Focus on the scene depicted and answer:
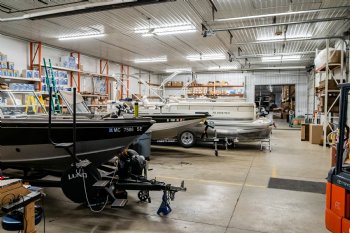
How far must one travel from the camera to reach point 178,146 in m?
9.64

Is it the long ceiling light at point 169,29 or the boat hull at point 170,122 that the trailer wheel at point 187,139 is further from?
the long ceiling light at point 169,29

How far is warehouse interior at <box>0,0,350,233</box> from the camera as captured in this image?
11.0 feet

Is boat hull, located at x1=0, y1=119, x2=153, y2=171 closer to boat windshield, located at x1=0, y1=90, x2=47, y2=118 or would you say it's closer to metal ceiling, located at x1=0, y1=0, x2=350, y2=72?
boat windshield, located at x1=0, y1=90, x2=47, y2=118

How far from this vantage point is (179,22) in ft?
27.6

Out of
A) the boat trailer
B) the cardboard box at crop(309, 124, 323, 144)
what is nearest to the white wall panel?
the boat trailer

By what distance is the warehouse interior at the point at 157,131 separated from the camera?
3.35 meters

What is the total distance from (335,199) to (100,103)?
1208cm

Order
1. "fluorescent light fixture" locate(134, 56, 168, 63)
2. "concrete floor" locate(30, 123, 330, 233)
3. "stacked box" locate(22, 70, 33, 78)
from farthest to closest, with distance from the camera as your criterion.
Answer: "fluorescent light fixture" locate(134, 56, 168, 63) → "stacked box" locate(22, 70, 33, 78) → "concrete floor" locate(30, 123, 330, 233)

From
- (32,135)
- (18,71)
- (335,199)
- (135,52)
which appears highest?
(135,52)

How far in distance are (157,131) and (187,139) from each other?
1821mm

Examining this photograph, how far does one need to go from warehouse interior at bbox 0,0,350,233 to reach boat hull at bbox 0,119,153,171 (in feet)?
0.06

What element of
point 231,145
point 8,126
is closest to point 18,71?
point 8,126

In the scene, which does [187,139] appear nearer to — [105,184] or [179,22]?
[179,22]

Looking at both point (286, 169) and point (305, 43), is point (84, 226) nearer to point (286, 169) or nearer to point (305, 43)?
point (286, 169)
